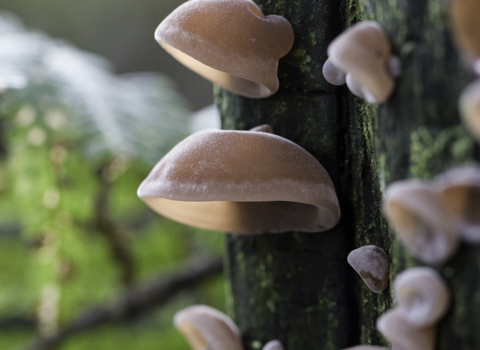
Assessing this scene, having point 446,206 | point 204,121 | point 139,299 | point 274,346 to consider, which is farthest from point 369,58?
point 204,121

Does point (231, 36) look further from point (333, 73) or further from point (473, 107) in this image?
point (473, 107)

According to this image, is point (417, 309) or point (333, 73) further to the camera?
point (333, 73)

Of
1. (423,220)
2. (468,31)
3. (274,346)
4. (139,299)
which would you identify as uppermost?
(468,31)

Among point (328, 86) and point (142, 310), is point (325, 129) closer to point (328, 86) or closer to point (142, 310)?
point (328, 86)

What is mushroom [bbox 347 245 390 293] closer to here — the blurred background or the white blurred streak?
the blurred background

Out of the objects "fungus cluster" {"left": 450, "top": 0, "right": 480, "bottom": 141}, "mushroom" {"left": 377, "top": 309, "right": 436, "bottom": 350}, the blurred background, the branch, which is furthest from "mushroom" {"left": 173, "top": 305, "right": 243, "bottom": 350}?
the branch

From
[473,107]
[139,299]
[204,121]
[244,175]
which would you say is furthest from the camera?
[204,121]

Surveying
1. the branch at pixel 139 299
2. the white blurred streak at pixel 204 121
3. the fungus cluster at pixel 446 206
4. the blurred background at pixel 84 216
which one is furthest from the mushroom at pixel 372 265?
the white blurred streak at pixel 204 121
